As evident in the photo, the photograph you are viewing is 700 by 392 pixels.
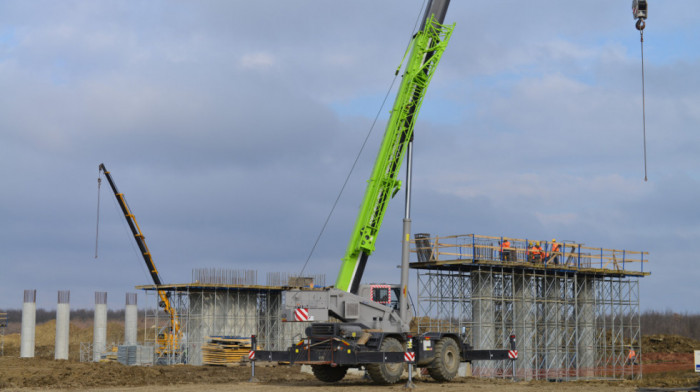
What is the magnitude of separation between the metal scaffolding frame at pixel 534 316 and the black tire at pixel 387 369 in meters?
7.94

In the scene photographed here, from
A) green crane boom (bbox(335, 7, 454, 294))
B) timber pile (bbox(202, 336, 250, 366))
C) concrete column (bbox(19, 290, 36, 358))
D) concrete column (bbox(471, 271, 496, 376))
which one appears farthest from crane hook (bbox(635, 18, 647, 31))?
concrete column (bbox(19, 290, 36, 358))

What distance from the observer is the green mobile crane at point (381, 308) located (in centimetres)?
2408

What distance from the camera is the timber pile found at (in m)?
43.2

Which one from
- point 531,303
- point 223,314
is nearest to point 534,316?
point 531,303

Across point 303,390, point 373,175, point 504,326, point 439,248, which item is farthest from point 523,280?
point 303,390

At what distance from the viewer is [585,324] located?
1623 inches

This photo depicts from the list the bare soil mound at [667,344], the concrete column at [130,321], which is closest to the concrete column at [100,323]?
the concrete column at [130,321]

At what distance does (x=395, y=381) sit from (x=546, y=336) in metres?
15.5

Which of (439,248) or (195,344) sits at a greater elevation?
(439,248)

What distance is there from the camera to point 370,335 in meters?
24.2

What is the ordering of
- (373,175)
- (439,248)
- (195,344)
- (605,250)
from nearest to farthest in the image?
1. (373,175)
2. (439,248)
3. (605,250)
4. (195,344)

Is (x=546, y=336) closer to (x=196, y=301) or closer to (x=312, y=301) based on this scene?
(x=312, y=301)

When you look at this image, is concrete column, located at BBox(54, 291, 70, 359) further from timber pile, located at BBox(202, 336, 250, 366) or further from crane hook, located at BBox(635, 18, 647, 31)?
crane hook, located at BBox(635, 18, 647, 31)

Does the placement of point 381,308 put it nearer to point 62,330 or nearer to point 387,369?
point 387,369
